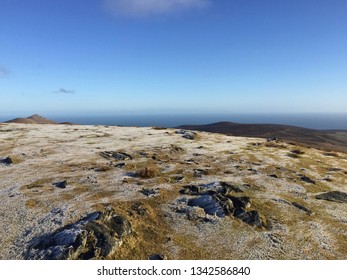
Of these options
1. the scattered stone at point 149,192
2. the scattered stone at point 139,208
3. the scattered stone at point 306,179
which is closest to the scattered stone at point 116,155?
the scattered stone at point 149,192

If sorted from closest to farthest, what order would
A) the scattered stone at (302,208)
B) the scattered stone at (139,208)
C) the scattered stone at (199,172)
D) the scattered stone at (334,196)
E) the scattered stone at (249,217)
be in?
the scattered stone at (249,217) < the scattered stone at (139,208) < the scattered stone at (302,208) < the scattered stone at (334,196) < the scattered stone at (199,172)

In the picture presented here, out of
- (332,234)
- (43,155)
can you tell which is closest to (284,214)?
(332,234)

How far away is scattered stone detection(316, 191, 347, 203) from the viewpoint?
27528 millimetres

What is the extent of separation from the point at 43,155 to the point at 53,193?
16.4 m

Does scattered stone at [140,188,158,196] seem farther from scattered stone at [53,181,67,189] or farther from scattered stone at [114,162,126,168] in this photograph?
scattered stone at [114,162,126,168]

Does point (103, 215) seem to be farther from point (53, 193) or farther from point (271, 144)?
point (271, 144)

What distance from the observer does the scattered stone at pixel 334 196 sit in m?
27.5

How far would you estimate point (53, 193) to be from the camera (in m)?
25.7

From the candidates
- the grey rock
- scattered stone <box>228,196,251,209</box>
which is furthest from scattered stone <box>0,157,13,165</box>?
scattered stone <box>228,196,251,209</box>

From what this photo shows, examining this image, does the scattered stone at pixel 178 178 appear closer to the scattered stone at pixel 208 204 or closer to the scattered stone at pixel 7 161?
the scattered stone at pixel 208 204

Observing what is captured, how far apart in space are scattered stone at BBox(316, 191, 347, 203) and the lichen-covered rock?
19.5m

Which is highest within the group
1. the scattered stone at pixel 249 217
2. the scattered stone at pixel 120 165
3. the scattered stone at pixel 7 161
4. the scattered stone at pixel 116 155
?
the scattered stone at pixel 7 161

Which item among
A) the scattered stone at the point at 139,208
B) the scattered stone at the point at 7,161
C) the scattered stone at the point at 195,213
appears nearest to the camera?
the scattered stone at the point at 195,213

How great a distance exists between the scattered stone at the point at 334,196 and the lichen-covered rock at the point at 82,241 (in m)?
19.5
